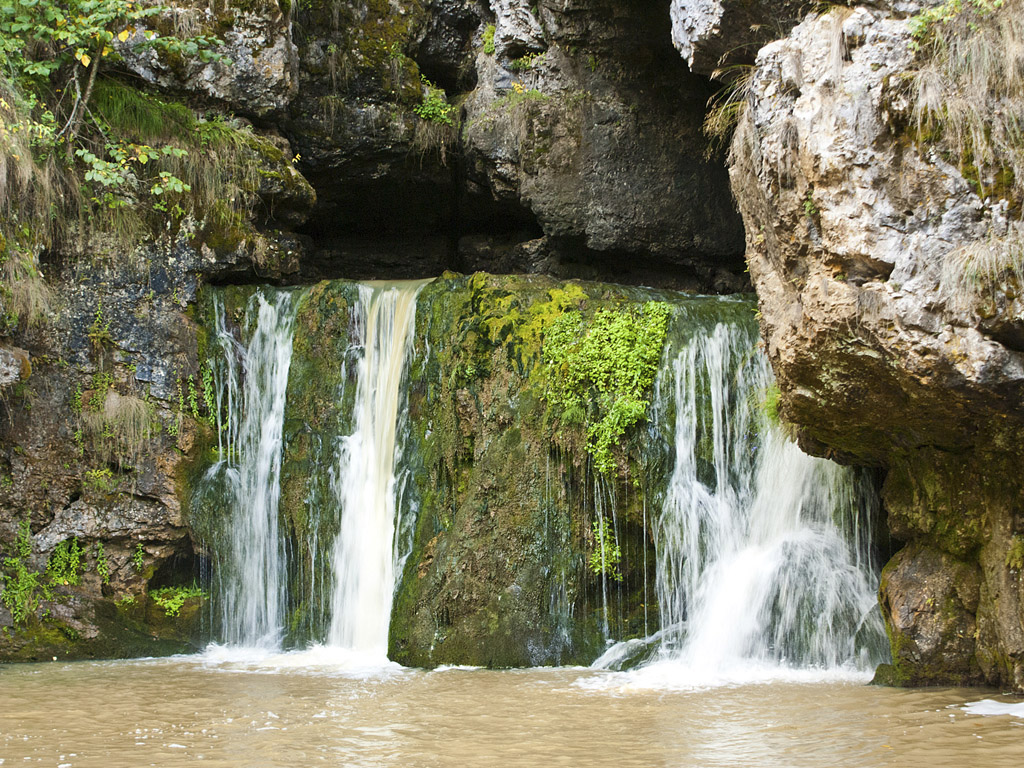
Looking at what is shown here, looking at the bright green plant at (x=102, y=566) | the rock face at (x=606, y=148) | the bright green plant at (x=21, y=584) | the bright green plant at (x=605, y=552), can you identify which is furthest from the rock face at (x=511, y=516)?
the bright green plant at (x=21, y=584)

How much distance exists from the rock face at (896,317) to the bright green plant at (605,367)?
6.49 ft

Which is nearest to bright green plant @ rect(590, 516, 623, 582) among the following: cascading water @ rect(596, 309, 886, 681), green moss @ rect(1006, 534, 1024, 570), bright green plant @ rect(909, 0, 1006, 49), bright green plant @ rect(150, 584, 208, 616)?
cascading water @ rect(596, 309, 886, 681)

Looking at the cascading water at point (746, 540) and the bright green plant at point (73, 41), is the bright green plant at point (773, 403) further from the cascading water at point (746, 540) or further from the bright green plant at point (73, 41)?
the bright green plant at point (73, 41)

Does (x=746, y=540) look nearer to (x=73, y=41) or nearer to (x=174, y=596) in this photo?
(x=174, y=596)

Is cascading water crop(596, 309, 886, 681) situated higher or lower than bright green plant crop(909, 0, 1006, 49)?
lower

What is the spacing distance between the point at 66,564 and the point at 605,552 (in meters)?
5.13

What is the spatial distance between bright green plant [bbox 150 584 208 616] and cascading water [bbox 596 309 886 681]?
13.7 feet

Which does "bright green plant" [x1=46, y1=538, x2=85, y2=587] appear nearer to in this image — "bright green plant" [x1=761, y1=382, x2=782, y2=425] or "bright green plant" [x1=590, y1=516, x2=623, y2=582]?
"bright green plant" [x1=590, y1=516, x2=623, y2=582]

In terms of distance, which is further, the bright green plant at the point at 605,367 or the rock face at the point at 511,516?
the bright green plant at the point at 605,367

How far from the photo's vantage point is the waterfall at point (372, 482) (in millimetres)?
9250

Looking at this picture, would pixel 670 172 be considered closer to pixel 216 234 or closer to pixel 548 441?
pixel 548 441

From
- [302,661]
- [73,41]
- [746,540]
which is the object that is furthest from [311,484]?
[73,41]

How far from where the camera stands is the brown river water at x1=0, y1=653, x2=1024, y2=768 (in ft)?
16.5

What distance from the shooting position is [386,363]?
9.98 meters
